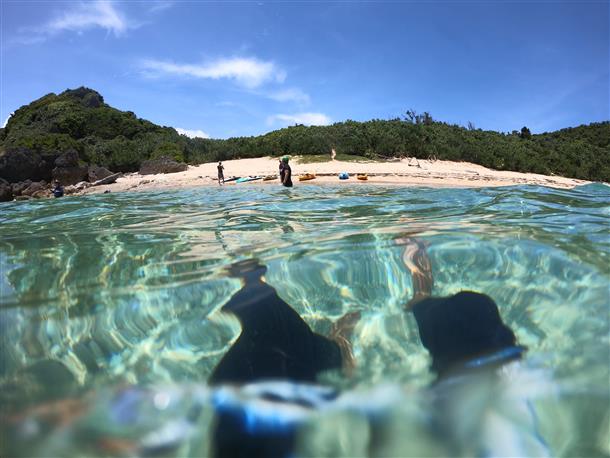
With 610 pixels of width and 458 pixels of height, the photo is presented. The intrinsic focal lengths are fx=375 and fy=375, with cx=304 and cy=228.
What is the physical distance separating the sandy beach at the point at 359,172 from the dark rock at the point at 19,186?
276 centimetres

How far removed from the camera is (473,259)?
2701mm

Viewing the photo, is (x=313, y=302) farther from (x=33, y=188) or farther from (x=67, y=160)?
(x=67, y=160)

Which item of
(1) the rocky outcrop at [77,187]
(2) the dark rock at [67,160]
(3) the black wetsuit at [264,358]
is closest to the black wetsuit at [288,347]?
(3) the black wetsuit at [264,358]

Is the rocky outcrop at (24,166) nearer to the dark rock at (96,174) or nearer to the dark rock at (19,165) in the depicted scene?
the dark rock at (19,165)

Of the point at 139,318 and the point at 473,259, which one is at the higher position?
the point at 473,259

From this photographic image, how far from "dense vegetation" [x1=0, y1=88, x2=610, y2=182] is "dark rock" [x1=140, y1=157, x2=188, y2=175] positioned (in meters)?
2.36

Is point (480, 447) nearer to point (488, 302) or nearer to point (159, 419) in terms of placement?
point (488, 302)

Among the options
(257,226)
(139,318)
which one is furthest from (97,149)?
(139,318)

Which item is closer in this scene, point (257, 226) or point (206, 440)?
point (206, 440)

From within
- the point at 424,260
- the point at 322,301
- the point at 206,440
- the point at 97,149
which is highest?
the point at 97,149

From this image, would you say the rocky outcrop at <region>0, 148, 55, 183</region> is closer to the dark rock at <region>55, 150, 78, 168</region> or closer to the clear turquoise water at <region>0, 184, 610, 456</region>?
the dark rock at <region>55, 150, 78, 168</region>

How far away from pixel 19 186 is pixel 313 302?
19.1 metres

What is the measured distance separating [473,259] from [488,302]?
496 mm

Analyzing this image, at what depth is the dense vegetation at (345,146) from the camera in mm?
22781
